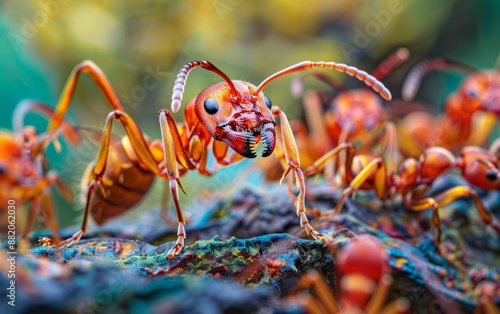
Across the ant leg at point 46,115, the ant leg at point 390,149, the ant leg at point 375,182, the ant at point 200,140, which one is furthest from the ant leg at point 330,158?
the ant leg at point 46,115

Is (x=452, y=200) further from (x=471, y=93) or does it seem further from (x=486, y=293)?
(x=471, y=93)

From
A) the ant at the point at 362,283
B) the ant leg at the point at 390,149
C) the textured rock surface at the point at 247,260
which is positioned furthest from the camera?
the ant leg at the point at 390,149

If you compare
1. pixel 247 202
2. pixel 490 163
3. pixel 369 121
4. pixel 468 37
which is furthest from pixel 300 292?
pixel 468 37

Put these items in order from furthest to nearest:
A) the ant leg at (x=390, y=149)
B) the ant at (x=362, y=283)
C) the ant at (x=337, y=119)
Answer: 1. the ant at (x=337, y=119)
2. the ant leg at (x=390, y=149)
3. the ant at (x=362, y=283)

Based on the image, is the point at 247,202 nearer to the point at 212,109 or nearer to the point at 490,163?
the point at 212,109

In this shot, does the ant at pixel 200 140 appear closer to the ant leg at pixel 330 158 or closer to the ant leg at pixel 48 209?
the ant leg at pixel 48 209

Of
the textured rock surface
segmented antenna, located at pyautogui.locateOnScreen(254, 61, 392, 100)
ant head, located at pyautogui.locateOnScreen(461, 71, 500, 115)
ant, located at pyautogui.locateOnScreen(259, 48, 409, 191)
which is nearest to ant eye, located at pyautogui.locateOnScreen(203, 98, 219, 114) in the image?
segmented antenna, located at pyautogui.locateOnScreen(254, 61, 392, 100)

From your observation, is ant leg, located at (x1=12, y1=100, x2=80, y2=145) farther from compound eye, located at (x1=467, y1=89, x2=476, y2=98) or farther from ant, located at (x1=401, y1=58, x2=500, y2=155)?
compound eye, located at (x1=467, y1=89, x2=476, y2=98)
